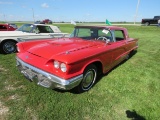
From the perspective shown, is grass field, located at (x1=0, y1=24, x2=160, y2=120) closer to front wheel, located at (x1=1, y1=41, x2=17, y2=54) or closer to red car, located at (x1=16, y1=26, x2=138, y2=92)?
red car, located at (x1=16, y1=26, x2=138, y2=92)

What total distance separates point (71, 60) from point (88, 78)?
0.94 m

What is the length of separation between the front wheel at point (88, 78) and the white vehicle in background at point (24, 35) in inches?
129

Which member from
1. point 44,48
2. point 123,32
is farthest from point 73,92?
point 123,32

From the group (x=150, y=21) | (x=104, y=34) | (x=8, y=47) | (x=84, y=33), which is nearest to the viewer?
(x=104, y=34)

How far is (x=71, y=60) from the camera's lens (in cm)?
A: 280

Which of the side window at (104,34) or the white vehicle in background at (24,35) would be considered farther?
the white vehicle in background at (24,35)

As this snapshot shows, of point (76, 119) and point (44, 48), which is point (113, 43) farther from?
point (76, 119)

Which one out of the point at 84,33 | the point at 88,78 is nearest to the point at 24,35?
the point at 84,33

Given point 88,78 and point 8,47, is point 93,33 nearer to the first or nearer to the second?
point 88,78

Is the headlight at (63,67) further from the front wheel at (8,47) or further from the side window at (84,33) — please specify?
the front wheel at (8,47)

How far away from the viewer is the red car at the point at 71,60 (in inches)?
112

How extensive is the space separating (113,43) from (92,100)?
6.37 ft

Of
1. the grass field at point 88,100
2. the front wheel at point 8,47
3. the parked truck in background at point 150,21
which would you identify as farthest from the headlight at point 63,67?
the parked truck in background at point 150,21

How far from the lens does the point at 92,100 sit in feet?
10.6
